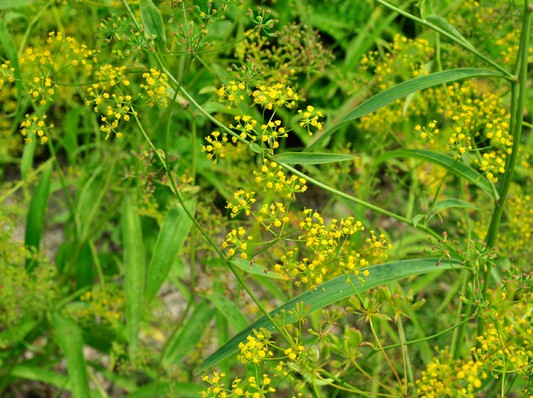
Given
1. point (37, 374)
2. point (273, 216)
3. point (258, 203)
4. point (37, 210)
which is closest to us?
point (273, 216)

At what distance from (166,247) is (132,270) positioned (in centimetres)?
43

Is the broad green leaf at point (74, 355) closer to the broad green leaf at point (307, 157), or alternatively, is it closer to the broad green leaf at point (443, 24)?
the broad green leaf at point (307, 157)

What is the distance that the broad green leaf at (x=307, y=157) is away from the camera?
148cm

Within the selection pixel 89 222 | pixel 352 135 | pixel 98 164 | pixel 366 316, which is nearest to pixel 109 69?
pixel 366 316

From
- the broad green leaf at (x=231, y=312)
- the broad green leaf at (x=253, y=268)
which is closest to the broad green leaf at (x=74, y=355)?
the broad green leaf at (x=231, y=312)

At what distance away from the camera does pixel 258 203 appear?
312 cm

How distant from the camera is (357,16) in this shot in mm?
3416

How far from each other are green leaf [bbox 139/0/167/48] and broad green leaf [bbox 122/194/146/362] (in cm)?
72

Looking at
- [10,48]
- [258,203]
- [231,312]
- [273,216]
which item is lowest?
[258,203]

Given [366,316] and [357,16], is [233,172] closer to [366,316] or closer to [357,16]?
[366,316]

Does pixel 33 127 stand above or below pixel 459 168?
above

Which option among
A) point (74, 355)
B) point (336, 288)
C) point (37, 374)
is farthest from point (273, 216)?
point (37, 374)

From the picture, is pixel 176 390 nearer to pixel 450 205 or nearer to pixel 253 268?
pixel 253 268

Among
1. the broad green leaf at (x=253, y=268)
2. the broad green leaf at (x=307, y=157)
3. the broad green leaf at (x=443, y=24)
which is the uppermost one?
the broad green leaf at (x=443, y=24)
